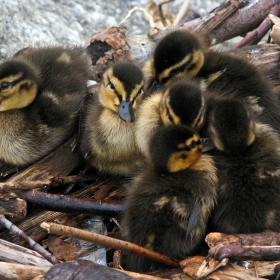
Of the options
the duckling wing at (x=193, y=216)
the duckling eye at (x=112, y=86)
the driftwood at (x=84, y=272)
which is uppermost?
the duckling eye at (x=112, y=86)

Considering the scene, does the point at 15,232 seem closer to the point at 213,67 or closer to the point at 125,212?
the point at 125,212

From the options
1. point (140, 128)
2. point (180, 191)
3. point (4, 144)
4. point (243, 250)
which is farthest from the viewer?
point (4, 144)

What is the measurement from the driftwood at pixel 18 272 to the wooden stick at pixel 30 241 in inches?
5.3

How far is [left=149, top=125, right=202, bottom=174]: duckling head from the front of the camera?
247 cm

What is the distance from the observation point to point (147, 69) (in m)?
3.13

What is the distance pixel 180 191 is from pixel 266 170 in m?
Result: 0.33

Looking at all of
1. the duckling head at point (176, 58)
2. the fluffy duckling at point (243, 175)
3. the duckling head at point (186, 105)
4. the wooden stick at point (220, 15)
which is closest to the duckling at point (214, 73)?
the duckling head at point (176, 58)

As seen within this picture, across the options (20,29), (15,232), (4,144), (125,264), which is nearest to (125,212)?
(125,264)

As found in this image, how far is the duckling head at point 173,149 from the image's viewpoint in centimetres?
247

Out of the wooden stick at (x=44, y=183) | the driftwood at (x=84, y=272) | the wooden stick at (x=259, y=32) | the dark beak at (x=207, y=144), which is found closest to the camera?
the driftwood at (x=84, y=272)

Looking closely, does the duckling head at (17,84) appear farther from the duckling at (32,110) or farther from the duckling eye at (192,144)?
the duckling eye at (192,144)

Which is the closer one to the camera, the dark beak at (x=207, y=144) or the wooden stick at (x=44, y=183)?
the dark beak at (x=207, y=144)

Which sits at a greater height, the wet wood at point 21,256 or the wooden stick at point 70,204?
the wet wood at point 21,256

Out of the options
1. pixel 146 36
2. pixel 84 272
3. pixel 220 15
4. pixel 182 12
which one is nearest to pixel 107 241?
pixel 84 272
